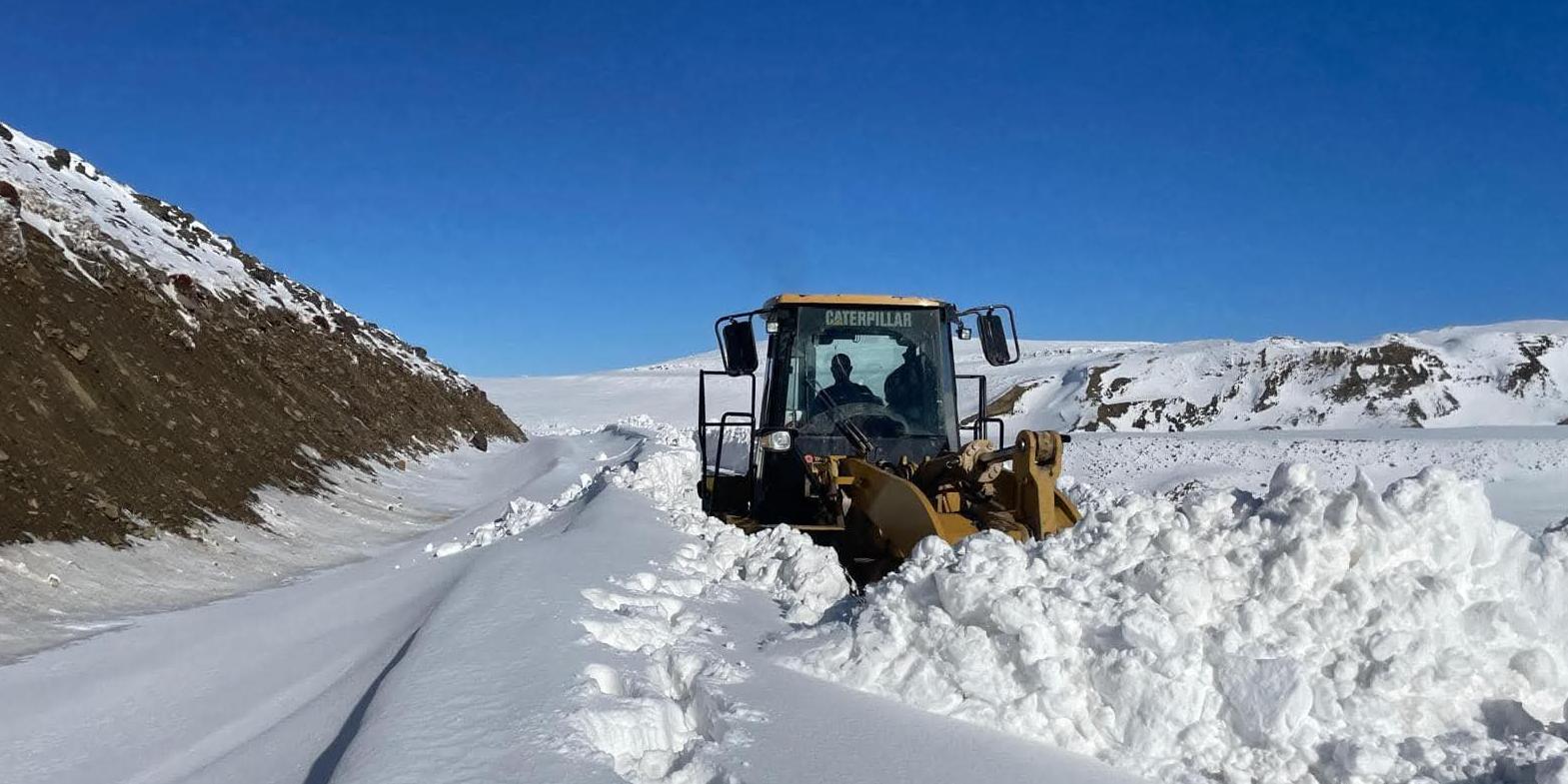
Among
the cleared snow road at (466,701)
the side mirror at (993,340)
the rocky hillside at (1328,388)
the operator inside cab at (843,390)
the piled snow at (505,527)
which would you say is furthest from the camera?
the rocky hillside at (1328,388)

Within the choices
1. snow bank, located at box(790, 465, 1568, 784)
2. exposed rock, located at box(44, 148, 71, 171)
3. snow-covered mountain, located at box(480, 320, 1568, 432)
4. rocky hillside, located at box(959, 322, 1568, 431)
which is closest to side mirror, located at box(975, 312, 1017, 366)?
snow bank, located at box(790, 465, 1568, 784)

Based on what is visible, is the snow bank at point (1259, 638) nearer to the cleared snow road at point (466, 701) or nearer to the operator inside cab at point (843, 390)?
the cleared snow road at point (466, 701)

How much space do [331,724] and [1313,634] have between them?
377cm

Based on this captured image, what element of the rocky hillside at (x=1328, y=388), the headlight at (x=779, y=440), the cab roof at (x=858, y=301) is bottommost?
the headlight at (x=779, y=440)

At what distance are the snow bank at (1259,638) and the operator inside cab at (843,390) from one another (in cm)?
386

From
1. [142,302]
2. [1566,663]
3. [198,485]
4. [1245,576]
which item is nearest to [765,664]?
[1245,576]

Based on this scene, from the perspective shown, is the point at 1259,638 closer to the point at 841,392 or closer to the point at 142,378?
the point at 841,392

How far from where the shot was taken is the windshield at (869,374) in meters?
8.64

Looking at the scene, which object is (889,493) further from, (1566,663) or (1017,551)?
(1566,663)

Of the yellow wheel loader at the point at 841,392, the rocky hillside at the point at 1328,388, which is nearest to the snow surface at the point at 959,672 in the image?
the yellow wheel loader at the point at 841,392

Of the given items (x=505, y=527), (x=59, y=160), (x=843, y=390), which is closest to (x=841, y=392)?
(x=843, y=390)

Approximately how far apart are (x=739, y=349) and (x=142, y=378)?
764cm

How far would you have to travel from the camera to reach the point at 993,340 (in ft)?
25.9

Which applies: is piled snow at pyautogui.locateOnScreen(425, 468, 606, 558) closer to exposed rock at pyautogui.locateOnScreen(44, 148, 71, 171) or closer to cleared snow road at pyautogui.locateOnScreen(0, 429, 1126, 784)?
cleared snow road at pyautogui.locateOnScreen(0, 429, 1126, 784)
